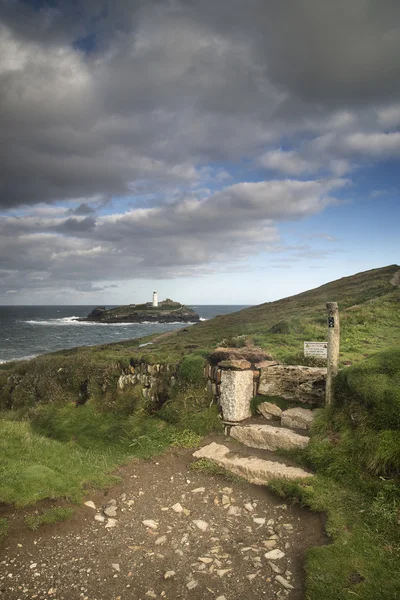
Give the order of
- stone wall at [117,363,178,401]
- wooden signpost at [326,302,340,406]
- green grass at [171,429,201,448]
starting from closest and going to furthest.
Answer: wooden signpost at [326,302,340,406]
green grass at [171,429,201,448]
stone wall at [117,363,178,401]

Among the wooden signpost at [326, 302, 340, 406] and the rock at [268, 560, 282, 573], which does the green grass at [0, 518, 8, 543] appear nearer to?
the rock at [268, 560, 282, 573]

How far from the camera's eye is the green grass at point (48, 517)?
18.5ft

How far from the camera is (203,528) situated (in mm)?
6047

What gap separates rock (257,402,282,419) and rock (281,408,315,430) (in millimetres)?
321

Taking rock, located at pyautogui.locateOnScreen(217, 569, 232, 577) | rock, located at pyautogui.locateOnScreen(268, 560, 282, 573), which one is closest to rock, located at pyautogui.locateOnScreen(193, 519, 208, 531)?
rock, located at pyautogui.locateOnScreen(217, 569, 232, 577)

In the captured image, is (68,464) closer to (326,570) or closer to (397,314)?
(326,570)

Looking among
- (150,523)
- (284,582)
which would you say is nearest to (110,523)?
(150,523)

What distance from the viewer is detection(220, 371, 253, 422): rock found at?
32.0 ft

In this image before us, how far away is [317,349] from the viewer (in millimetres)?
9555

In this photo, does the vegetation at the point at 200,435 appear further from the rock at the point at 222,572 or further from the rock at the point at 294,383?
the rock at the point at 222,572

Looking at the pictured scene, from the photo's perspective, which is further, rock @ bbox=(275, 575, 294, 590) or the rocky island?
the rocky island

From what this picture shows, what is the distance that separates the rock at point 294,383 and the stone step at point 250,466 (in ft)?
7.54

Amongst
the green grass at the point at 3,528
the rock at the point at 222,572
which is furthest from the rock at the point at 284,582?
the green grass at the point at 3,528

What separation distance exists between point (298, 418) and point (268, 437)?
0.99 meters
